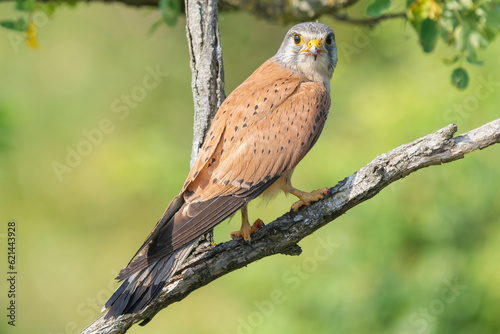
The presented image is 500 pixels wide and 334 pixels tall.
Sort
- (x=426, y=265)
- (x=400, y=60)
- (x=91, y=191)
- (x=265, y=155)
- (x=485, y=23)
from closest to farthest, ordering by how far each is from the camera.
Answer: (x=265, y=155) < (x=485, y=23) < (x=426, y=265) < (x=400, y=60) < (x=91, y=191)

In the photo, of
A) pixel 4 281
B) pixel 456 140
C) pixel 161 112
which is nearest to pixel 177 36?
pixel 161 112

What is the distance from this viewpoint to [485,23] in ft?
13.0

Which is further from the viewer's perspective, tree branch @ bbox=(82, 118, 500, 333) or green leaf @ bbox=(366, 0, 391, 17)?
green leaf @ bbox=(366, 0, 391, 17)

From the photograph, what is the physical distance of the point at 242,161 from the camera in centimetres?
367

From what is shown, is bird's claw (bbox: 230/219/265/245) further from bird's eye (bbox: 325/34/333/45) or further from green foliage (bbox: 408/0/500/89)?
green foliage (bbox: 408/0/500/89)

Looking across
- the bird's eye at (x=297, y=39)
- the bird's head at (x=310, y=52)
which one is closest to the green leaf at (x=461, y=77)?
the bird's head at (x=310, y=52)

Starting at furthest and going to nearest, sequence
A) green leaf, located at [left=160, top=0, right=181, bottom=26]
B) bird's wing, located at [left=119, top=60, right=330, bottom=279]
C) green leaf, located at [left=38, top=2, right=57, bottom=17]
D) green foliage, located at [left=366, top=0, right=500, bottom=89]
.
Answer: green leaf, located at [left=38, top=2, right=57, bottom=17] → green foliage, located at [left=366, top=0, right=500, bottom=89] → green leaf, located at [left=160, top=0, right=181, bottom=26] → bird's wing, located at [left=119, top=60, right=330, bottom=279]

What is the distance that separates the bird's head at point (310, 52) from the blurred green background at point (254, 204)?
1.21 meters

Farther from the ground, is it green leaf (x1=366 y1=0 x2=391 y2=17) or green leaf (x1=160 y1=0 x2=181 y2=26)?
green leaf (x1=160 y1=0 x2=181 y2=26)

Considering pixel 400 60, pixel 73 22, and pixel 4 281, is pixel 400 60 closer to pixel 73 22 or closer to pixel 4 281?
pixel 73 22

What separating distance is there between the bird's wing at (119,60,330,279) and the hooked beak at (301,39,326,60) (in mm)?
250

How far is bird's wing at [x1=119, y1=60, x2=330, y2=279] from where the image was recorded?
11.4 feet

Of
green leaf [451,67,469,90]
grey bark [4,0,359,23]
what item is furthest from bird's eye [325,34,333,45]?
green leaf [451,67,469,90]

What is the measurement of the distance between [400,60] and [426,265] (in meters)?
3.09
